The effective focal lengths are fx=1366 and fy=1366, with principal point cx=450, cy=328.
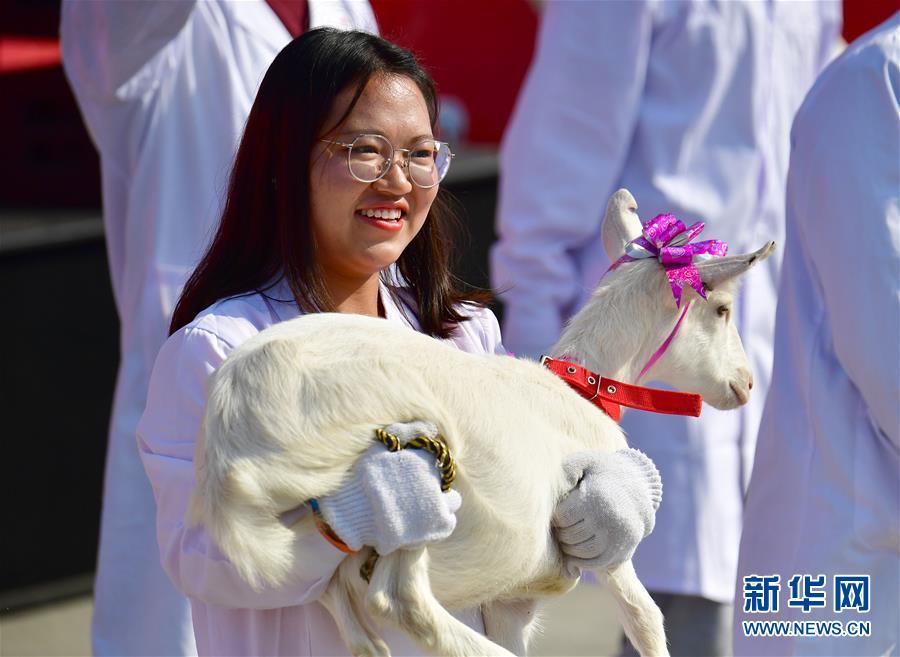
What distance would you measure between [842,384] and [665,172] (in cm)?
146

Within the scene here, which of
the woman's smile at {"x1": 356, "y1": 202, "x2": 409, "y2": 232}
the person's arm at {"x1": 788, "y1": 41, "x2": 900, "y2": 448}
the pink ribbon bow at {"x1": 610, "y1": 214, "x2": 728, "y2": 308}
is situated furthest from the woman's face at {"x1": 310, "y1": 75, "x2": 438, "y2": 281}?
the person's arm at {"x1": 788, "y1": 41, "x2": 900, "y2": 448}

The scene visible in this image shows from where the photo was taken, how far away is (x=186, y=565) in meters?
2.23

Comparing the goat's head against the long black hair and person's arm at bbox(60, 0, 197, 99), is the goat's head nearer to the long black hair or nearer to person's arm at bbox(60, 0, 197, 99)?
the long black hair

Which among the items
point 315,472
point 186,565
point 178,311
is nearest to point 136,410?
point 178,311

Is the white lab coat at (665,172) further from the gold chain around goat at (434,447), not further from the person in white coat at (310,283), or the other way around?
the gold chain around goat at (434,447)

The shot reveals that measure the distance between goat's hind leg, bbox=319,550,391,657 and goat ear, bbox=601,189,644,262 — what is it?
1045 mm

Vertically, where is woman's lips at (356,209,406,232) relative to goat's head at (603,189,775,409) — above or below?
above

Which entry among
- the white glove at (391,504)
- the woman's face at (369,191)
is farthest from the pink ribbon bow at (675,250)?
the white glove at (391,504)

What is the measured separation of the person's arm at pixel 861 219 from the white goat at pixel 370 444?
0.82 metres

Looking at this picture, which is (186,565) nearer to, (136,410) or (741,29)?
(136,410)

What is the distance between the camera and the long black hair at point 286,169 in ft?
8.25

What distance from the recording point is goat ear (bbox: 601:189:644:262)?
2908 millimetres

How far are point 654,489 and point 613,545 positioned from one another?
0.15 meters

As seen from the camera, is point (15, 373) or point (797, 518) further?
point (15, 373)
